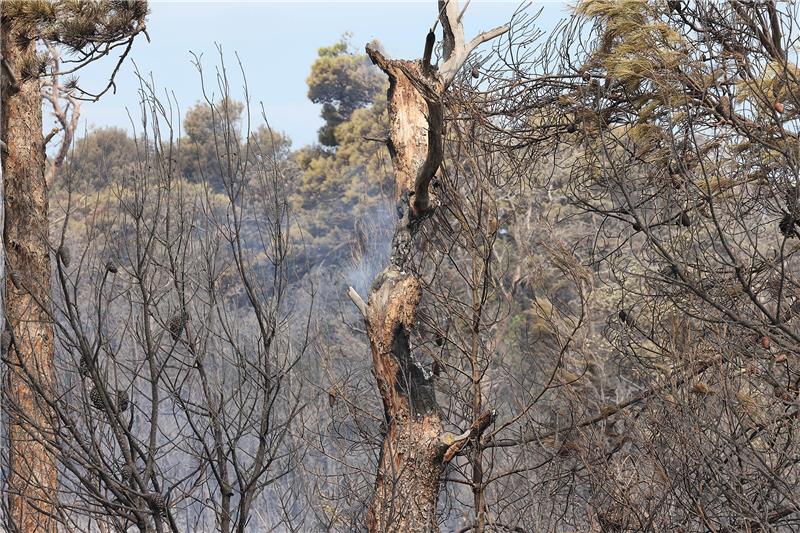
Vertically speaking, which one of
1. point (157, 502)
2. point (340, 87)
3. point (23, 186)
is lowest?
Result: point (157, 502)

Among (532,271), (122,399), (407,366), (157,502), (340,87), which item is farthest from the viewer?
(340,87)

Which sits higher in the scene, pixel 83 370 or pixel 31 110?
pixel 31 110

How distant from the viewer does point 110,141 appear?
29.9m

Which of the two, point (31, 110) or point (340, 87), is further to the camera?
point (340, 87)

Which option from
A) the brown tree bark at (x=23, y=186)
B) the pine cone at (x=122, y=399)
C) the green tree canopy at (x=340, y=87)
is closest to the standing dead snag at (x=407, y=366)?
the pine cone at (x=122, y=399)

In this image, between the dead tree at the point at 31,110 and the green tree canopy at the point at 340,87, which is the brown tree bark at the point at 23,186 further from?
the green tree canopy at the point at 340,87

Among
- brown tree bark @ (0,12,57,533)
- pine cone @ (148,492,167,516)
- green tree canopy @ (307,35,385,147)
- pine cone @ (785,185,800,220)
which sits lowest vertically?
pine cone @ (148,492,167,516)

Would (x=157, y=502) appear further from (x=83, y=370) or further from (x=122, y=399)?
(x=122, y=399)

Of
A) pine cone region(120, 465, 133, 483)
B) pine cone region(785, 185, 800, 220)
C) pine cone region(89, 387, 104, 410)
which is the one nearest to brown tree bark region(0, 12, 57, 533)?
pine cone region(89, 387, 104, 410)

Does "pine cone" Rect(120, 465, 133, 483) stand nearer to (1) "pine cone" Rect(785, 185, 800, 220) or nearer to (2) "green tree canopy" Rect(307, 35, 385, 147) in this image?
(1) "pine cone" Rect(785, 185, 800, 220)

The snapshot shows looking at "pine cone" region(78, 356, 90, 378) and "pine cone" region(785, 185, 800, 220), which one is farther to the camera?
"pine cone" region(785, 185, 800, 220)

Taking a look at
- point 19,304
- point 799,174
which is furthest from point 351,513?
point 799,174

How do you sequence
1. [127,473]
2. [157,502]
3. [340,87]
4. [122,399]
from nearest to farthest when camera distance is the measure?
1. [157,502]
2. [127,473]
3. [122,399]
4. [340,87]

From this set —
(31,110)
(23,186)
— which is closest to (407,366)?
(23,186)
